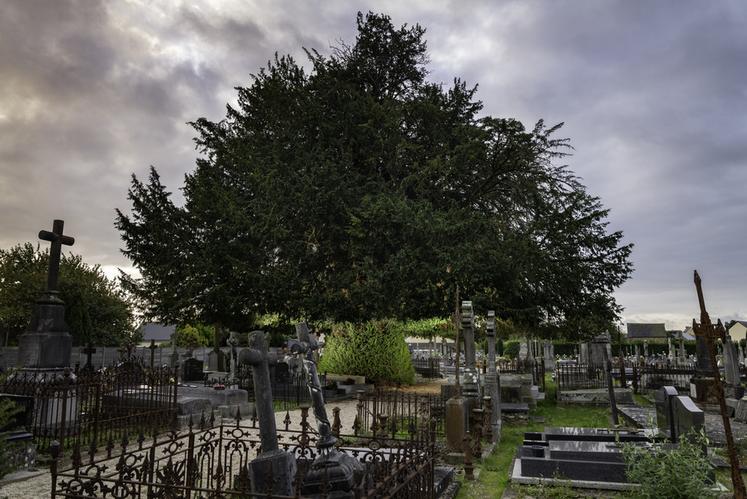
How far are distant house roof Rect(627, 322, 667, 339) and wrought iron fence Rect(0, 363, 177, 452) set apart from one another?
39547 millimetres

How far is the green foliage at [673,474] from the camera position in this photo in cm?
604

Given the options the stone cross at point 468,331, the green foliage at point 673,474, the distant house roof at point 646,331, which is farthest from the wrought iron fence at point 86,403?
the distant house roof at point 646,331

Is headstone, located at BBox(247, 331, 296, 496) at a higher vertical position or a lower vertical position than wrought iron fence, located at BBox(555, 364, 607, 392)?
higher

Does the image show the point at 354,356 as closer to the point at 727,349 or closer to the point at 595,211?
the point at 595,211

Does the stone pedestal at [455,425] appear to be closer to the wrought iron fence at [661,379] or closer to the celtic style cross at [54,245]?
the celtic style cross at [54,245]

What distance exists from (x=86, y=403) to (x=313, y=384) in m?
8.59

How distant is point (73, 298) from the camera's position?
101 feet

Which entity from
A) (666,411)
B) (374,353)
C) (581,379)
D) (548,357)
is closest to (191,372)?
(374,353)

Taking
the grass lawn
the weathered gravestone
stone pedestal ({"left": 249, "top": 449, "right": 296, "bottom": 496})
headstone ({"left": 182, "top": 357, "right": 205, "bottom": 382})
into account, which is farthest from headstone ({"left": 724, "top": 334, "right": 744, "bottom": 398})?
headstone ({"left": 182, "top": 357, "right": 205, "bottom": 382})

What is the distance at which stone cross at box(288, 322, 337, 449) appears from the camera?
6.17 meters

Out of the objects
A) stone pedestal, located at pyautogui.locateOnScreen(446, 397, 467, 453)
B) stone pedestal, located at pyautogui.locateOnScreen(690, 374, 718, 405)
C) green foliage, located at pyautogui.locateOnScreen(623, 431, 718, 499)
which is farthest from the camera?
stone pedestal, located at pyautogui.locateOnScreen(690, 374, 718, 405)

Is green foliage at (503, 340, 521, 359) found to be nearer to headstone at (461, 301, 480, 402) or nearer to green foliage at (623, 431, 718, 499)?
headstone at (461, 301, 480, 402)

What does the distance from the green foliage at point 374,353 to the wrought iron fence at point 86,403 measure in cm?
1078

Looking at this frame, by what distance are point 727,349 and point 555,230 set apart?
7.33 m
